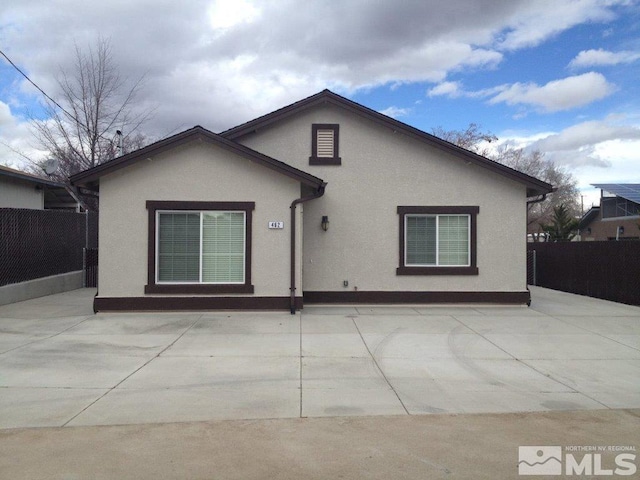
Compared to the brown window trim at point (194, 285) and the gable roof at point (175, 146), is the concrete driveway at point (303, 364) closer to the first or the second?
the brown window trim at point (194, 285)

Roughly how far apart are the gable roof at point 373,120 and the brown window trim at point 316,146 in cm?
54

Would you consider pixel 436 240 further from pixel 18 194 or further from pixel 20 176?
pixel 18 194

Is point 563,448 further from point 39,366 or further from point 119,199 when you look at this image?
point 119,199

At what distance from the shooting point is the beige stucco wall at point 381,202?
12.9m

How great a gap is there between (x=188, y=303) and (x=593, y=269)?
39.5 feet

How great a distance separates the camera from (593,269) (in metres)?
15.1

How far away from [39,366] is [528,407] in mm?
6564

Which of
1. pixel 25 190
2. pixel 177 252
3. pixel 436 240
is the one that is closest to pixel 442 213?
pixel 436 240

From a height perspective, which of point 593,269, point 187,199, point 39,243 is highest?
point 187,199

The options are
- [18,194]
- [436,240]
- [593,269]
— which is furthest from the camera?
[18,194]

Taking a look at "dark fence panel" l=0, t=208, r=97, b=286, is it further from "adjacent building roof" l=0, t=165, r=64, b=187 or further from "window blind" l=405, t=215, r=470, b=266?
"window blind" l=405, t=215, r=470, b=266

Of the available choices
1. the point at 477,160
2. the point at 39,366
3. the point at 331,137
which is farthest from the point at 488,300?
the point at 39,366

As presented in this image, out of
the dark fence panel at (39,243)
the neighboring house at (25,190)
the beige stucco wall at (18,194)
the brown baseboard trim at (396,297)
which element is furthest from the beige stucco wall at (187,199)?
the beige stucco wall at (18,194)

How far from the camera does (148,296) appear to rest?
11203 millimetres
